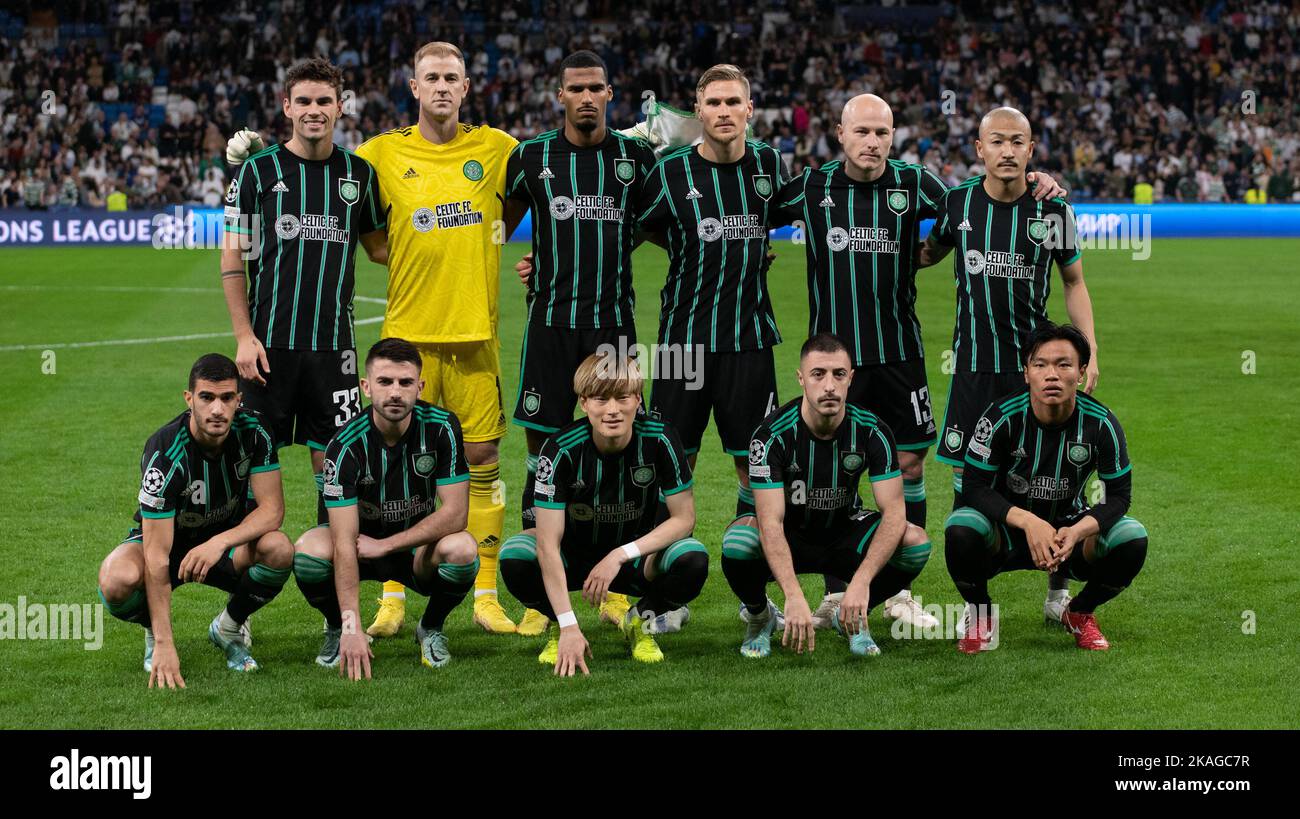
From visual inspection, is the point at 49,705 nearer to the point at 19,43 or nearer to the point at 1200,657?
the point at 1200,657

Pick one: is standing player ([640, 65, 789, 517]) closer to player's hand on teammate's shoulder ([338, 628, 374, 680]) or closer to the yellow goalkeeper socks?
the yellow goalkeeper socks

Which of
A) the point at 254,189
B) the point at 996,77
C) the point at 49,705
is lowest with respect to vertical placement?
the point at 49,705

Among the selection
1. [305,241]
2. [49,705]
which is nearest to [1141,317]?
[305,241]

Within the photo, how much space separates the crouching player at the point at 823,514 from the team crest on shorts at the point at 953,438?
62 cm

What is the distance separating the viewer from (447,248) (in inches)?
246

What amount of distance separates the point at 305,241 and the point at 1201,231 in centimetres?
2515

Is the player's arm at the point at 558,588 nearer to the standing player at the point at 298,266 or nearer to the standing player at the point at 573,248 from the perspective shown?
the standing player at the point at 573,248

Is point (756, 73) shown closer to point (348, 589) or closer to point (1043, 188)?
point (1043, 188)

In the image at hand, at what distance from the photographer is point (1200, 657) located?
5.53 metres

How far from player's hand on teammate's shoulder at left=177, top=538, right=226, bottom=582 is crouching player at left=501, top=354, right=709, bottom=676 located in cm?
104

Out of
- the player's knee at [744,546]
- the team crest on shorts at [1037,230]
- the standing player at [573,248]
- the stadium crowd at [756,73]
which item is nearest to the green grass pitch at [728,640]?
the player's knee at [744,546]

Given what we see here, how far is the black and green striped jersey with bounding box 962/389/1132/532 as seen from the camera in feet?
18.6

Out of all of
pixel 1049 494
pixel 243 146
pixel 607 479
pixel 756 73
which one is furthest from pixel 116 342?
pixel 756 73

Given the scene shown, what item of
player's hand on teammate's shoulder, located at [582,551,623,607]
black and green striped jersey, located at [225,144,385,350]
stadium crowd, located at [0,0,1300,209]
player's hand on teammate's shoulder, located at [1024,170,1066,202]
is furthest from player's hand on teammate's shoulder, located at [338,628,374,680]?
stadium crowd, located at [0,0,1300,209]
